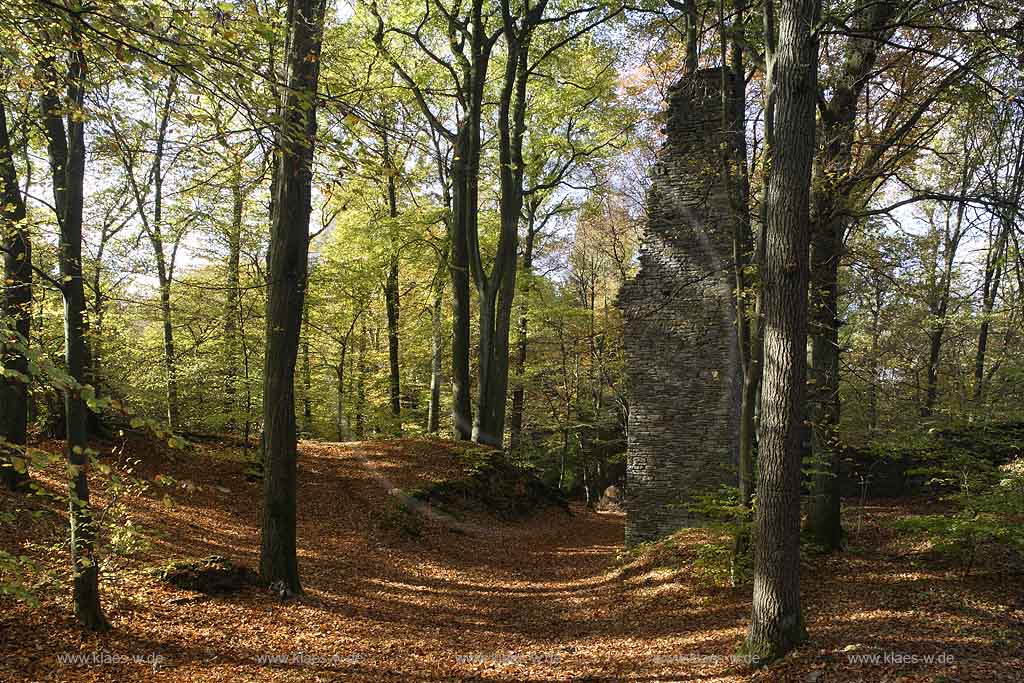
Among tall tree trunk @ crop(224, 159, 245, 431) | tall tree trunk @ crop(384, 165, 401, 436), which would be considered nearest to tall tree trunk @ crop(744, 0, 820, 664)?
tall tree trunk @ crop(224, 159, 245, 431)

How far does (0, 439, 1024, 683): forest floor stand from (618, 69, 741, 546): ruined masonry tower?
127 cm

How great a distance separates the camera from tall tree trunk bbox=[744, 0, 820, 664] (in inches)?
206

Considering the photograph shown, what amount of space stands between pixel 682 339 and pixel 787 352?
6059 millimetres

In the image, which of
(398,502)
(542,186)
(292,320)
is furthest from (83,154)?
(542,186)

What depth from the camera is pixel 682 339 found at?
11.3 meters

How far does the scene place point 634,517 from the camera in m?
11.4

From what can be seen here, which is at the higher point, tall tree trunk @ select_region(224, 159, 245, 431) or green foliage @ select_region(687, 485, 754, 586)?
tall tree trunk @ select_region(224, 159, 245, 431)

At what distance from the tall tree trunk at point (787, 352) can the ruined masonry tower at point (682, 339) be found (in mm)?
5375

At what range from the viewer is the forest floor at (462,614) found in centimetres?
509

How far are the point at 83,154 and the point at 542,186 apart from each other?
12.9 m

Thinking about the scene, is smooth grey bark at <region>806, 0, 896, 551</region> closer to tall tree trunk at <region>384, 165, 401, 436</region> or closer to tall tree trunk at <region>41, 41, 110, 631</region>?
tall tree trunk at <region>41, 41, 110, 631</region>

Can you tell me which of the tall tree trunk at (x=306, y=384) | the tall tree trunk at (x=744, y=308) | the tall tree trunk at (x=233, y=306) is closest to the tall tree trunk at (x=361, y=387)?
the tall tree trunk at (x=306, y=384)

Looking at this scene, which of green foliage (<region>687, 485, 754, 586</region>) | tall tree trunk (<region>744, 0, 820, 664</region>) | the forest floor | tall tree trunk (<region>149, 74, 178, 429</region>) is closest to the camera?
the forest floor

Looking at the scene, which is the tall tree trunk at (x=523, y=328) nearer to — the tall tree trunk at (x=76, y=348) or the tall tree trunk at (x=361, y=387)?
the tall tree trunk at (x=361, y=387)
